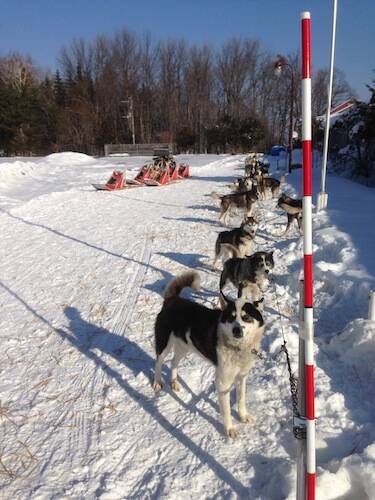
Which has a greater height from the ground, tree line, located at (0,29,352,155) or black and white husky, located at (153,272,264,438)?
tree line, located at (0,29,352,155)

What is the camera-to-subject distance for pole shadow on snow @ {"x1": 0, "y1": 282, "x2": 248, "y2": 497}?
2.64 metres

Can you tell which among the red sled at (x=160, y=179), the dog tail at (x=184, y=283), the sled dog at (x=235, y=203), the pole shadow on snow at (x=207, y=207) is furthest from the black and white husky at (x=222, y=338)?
the red sled at (x=160, y=179)

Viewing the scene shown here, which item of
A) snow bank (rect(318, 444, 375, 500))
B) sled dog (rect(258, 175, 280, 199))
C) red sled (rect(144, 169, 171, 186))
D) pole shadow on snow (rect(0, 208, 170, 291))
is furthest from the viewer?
red sled (rect(144, 169, 171, 186))

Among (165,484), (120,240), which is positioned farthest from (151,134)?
(165,484)

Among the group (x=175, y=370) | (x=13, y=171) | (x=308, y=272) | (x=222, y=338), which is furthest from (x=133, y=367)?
(x=13, y=171)

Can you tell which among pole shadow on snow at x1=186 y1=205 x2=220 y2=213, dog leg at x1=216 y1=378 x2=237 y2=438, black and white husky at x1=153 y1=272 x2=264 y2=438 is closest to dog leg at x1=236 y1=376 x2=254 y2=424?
black and white husky at x1=153 y1=272 x2=264 y2=438

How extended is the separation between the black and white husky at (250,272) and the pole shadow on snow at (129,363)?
1.50 metres

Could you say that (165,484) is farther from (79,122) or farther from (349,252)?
(79,122)

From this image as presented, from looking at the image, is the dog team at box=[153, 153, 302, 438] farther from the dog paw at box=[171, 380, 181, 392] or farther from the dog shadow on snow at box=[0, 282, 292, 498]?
the dog shadow on snow at box=[0, 282, 292, 498]

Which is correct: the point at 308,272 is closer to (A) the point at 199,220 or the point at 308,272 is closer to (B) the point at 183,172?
(A) the point at 199,220

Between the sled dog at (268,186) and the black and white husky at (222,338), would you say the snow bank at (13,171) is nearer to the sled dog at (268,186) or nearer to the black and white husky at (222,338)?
the sled dog at (268,186)

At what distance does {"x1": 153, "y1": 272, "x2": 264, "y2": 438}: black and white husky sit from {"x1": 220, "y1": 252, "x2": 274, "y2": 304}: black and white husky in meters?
1.71

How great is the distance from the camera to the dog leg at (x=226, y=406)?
2.78 metres

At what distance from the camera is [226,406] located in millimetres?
2809
